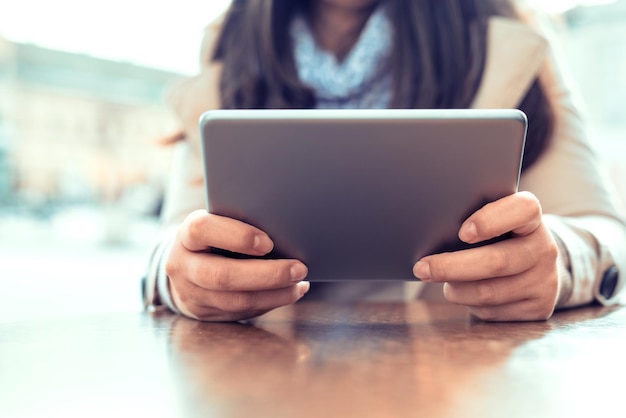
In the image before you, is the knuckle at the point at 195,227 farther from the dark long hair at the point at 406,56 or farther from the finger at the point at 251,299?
the dark long hair at the point at 406,56

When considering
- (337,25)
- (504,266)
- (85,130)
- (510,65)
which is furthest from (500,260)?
(85,130)

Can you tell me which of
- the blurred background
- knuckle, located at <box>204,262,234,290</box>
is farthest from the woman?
the blurred background

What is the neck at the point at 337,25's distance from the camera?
105 cm

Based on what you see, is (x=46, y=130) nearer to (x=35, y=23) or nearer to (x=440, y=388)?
(x=35, y=23)

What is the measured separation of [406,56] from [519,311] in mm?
571

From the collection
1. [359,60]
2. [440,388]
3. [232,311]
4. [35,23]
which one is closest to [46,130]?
[35,23]

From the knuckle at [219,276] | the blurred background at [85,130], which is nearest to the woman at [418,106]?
the knuckle at [219,276]

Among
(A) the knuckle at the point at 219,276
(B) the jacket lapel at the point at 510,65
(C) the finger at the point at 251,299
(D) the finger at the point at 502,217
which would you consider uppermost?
(B) the jacket lapel at the point at 510,65

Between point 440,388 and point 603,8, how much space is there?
2582 mm

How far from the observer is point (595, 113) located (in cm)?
243

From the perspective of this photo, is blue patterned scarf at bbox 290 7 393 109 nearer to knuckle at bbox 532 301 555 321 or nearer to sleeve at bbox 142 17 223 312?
sleeve at bbox 142 17 223 312

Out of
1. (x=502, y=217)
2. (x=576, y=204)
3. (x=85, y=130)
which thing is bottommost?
(x=85, y=130)

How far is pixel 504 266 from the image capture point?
44 centimetres

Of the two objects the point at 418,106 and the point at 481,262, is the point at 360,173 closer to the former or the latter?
the point at 481,262
